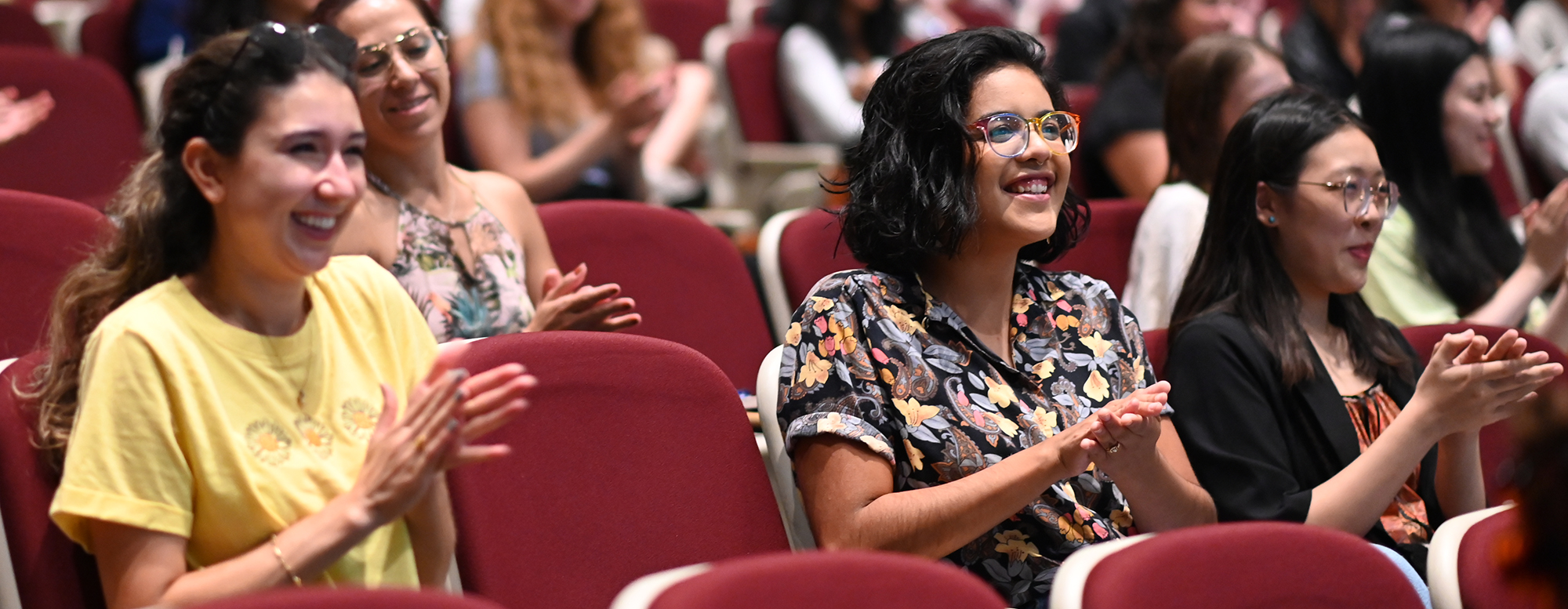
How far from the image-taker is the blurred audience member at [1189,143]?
2.68m

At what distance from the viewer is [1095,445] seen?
5.23 feet

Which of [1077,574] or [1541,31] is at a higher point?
[1077,574]

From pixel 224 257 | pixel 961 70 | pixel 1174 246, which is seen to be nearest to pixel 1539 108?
pixel 1174 246

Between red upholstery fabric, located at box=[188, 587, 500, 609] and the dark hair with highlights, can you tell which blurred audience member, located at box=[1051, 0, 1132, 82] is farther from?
red upholstery fabric, located at box=[188, 587, 500, 609]

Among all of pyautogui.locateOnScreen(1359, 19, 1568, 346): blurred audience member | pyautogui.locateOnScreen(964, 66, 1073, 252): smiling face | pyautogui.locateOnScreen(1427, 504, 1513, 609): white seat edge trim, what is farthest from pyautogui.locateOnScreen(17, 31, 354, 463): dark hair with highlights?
pyautogui.locateOnScreen(1359, 19, 1568, 346): blurred audience member

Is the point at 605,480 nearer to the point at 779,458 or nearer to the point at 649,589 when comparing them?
the point at 779,458

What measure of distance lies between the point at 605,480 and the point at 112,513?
0.54m

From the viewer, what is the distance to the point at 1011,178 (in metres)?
1.81

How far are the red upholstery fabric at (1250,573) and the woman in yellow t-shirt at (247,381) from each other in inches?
→ 23.7

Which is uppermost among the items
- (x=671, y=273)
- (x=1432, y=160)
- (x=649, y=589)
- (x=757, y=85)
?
(x=649, y=589)

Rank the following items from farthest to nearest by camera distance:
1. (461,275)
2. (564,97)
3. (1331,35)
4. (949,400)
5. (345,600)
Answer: (1331,35) < (564,97) < (461,275) < (949,400) < (345,600)

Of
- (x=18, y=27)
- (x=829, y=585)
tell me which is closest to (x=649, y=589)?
(x=829, y=585)

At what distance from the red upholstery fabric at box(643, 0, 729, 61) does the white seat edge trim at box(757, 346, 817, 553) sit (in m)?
3.32

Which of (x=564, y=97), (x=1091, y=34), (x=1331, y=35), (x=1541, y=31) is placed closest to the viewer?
(x=564, y=97)
